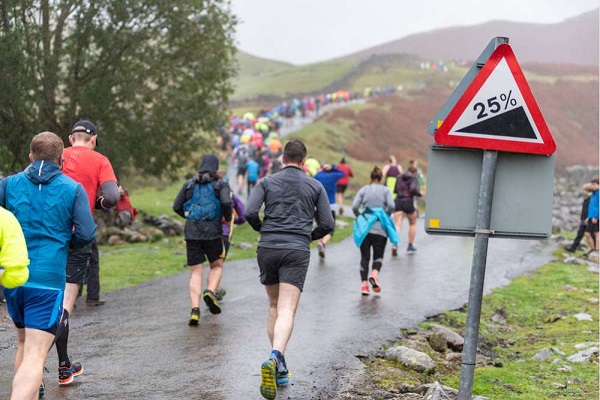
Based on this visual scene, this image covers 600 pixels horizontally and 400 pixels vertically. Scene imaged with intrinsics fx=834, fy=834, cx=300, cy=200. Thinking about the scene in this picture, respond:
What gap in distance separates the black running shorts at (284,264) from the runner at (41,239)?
73.2 inches

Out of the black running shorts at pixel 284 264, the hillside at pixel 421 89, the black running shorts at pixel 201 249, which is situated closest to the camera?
the black running shorts at pixel 284 264

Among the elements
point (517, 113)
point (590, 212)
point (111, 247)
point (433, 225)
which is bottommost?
point (111, 247)

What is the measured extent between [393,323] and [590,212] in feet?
40.8

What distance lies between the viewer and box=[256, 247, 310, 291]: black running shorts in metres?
7.04

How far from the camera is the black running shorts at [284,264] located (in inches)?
277

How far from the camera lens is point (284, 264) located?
7.06m

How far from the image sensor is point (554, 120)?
2842 inches

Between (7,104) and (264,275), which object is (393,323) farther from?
(7,104)

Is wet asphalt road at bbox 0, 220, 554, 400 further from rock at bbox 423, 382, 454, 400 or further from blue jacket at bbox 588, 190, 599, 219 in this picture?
blue jacket at bbox 588, 190, 599, 219

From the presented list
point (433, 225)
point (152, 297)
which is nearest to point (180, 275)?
point (152, 297)

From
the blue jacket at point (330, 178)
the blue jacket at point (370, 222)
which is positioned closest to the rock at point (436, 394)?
the blue jacket at point (370, 222)

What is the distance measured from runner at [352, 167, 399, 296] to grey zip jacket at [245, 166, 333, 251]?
551 cm

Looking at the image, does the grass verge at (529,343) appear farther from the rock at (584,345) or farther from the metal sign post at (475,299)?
the metal sign post at (475,299)

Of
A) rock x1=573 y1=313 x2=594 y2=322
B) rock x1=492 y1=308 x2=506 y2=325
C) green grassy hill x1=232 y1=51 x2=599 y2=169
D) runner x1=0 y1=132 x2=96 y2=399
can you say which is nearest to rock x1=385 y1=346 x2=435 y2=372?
runner x1=0 y1=132 x2=96 y2=399
